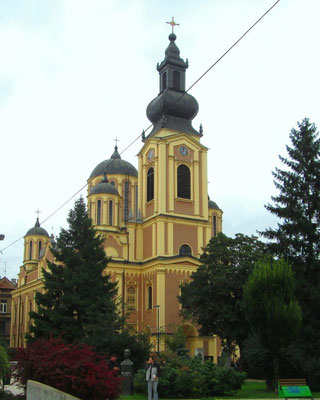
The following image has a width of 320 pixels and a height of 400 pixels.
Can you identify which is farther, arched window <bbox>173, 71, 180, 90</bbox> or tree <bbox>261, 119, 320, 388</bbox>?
arched window <bbox>173, 71, 180, 90</bbox>

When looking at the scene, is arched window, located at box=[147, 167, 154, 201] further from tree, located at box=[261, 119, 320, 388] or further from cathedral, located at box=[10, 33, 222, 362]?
tree, located at box=[261, 119, 320, 388]

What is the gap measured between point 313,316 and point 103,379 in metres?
16.1

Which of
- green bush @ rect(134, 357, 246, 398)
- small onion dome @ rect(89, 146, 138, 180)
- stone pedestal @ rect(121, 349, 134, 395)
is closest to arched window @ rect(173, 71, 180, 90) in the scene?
small onion dome @ rect(89, 146, 138, 180)

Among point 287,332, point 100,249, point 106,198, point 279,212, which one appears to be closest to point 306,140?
point 279,212

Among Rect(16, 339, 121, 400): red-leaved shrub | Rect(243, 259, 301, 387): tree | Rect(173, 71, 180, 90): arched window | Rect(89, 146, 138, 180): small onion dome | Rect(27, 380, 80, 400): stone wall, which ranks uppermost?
Rect(173, 71, 180, 90): arched window

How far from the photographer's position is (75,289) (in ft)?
116

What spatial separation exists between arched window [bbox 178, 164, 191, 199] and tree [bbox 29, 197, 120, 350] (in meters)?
14.4

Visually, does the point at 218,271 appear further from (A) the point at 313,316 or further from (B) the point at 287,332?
(B) the point at 287,332

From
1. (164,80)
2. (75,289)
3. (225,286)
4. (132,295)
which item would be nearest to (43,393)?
(75,289)

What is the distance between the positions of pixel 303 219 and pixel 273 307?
28.2 ft

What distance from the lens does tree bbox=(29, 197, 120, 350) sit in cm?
3369

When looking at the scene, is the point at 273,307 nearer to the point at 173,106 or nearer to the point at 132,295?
the point at 132,295

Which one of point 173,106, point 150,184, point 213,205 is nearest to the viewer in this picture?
point 173,106

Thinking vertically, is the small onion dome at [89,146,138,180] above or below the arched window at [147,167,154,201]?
above
